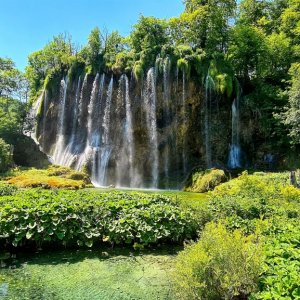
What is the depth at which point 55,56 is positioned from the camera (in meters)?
41.3

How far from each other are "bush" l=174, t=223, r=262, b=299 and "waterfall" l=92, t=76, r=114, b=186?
79.1 ft

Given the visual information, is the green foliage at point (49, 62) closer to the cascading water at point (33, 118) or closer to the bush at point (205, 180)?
the cascading water at point (33, 118)

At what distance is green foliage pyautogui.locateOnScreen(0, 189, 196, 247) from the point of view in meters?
7.52

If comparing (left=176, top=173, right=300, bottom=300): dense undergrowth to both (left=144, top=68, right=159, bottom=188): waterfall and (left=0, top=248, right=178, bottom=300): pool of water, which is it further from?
(left=144, top=68, right=159, bottom=188): waterfall

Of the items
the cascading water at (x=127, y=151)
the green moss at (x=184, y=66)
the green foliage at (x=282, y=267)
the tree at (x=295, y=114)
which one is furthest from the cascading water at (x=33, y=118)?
the green foliage at (x=282, y=267)

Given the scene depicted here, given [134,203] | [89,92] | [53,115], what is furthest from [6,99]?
[134,203]

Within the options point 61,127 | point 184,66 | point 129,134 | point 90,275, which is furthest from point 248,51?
point 90,275

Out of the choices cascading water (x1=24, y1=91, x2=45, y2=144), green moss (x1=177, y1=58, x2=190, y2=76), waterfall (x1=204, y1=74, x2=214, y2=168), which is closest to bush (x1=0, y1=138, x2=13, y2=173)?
cascading water (x1=24, y1=91, x2=45, y2=144)

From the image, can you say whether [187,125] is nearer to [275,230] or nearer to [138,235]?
[138,235]

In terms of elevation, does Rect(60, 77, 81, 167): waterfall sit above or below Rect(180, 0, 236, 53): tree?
below

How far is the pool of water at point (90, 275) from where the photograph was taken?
5676mm

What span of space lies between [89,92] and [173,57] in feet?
28.6

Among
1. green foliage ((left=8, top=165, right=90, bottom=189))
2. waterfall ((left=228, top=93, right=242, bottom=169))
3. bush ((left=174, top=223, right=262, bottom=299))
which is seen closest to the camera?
bush ((left=174, top=223, right=262, bottom=299))

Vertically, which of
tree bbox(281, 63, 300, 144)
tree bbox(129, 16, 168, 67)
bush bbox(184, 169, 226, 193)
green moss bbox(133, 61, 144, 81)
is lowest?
bush bbox(184, 169, 226, 193)
